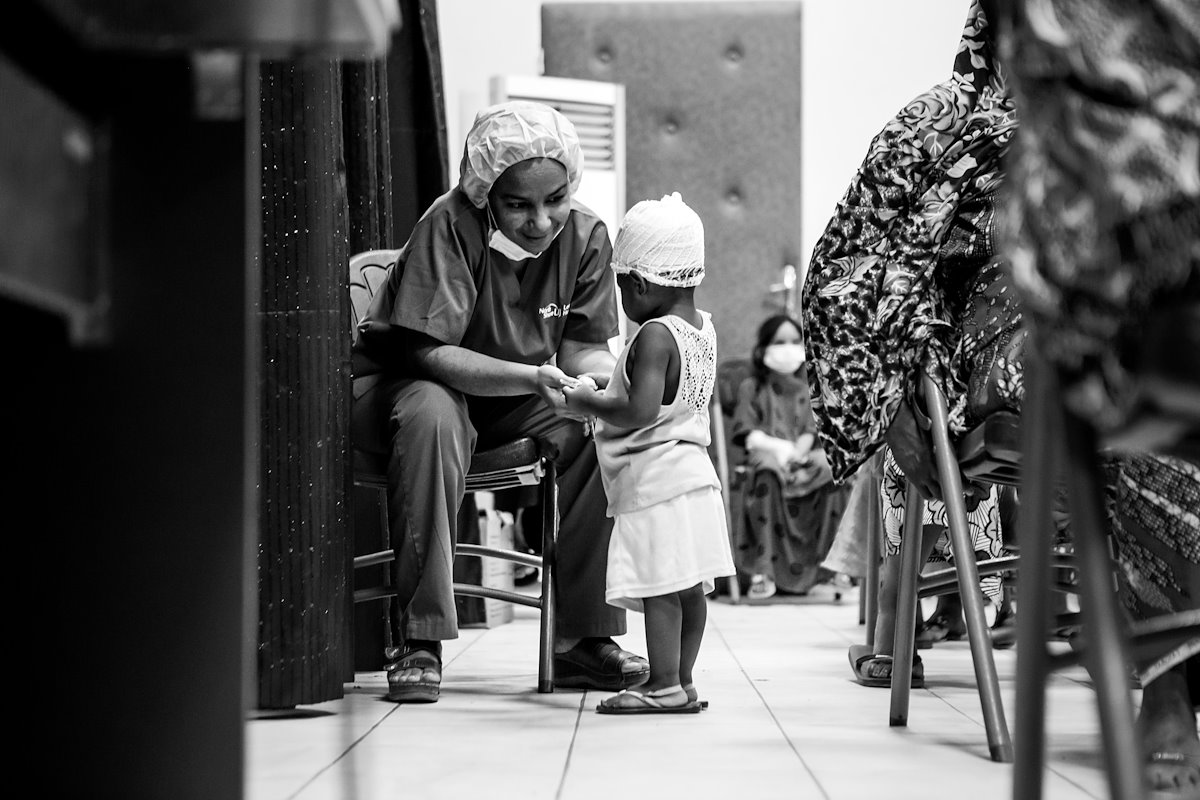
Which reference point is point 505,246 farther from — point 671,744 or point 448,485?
point 671,744

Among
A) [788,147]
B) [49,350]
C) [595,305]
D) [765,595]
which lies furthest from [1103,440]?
[788,147]

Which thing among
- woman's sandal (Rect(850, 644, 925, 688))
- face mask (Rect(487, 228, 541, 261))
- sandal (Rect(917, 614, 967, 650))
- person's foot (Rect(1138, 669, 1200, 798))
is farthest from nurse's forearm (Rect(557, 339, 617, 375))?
person's foot (Rect(1138, 669, 1200, 798))

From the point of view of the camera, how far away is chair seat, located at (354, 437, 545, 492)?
2.58 metres

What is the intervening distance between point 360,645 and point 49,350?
199 centimetres

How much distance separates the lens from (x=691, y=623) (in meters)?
2.31

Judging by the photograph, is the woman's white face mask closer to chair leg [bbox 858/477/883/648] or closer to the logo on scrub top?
the logo on scrub top

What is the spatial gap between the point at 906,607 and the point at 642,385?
0.56 meters

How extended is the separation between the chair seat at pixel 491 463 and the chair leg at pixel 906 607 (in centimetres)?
80

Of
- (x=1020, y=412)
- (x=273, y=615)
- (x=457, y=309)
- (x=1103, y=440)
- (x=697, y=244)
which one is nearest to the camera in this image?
(x=1103, y=440)

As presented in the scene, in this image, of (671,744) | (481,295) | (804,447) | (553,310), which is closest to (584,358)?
(553,310)

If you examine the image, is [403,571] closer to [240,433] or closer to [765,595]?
[240,433]

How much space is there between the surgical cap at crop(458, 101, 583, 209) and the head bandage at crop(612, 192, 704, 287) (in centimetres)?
28

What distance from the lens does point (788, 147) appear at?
19.8 ft

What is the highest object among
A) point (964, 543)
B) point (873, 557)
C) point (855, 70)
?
point (855, 70)
